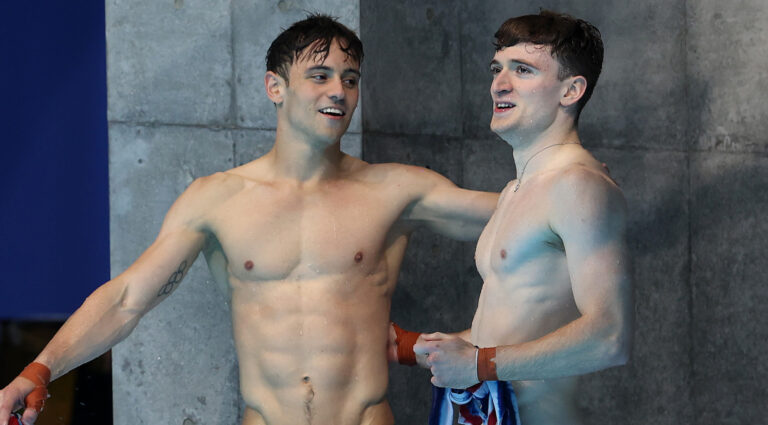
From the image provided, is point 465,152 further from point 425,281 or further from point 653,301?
point 653,301

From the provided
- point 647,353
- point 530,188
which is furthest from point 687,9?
point 530,188

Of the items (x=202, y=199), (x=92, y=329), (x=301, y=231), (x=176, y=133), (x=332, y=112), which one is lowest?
(x=92, y=329)

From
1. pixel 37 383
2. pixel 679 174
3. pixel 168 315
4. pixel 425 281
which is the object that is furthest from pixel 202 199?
pixel 679 174

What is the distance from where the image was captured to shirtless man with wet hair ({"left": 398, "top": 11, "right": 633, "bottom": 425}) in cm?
324

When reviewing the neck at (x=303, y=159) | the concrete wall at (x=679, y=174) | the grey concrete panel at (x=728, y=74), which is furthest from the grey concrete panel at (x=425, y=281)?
the grey concrete panel at (x=728, y=74)

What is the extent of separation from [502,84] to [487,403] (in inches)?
40.7

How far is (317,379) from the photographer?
417 cm

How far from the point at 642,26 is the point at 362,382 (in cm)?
257

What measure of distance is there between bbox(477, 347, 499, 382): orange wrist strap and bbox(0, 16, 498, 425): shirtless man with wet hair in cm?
99

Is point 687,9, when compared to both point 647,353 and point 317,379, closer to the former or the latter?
point 647,353

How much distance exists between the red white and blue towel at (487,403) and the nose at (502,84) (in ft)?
3.11

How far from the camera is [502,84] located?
363 cm

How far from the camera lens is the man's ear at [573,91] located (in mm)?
3582

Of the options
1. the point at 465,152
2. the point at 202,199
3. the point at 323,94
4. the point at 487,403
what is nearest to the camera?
the point at 487,403
